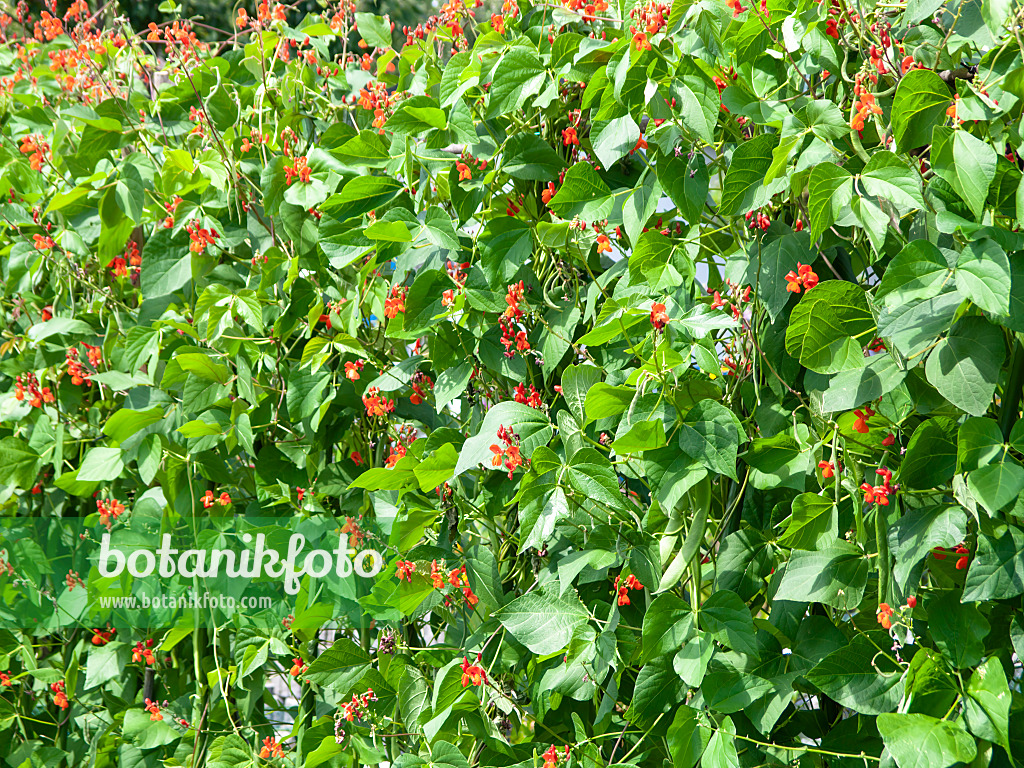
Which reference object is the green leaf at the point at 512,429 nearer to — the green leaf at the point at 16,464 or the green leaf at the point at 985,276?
the green leaf at the point at 985,276

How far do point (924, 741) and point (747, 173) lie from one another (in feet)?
2.52

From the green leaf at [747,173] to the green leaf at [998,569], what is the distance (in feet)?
1.73

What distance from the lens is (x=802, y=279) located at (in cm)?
115

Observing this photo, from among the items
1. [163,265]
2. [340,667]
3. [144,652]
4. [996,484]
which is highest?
[996,484]

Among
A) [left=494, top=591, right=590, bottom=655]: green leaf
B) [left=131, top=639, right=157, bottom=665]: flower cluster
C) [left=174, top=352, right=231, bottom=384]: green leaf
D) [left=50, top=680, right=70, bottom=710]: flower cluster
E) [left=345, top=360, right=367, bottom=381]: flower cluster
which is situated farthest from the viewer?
[left=50, top=680, right=70, bottom=710]: flower cluster

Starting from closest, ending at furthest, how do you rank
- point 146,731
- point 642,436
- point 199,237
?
1. point 642,436
2. point 199,237
3. point 146,731

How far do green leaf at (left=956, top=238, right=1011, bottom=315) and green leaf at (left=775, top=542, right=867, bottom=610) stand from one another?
1.21ft

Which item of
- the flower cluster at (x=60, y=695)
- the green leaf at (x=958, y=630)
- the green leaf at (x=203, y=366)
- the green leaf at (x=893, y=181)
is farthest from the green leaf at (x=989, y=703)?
the flower cluster at (x=60, y=695)

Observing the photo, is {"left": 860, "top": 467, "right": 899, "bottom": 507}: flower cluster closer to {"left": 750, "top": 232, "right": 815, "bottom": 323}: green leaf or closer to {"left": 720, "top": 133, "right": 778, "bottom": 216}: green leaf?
{"left": 750, "top": 232, "right": 815, "bottom": 323}: green leaf

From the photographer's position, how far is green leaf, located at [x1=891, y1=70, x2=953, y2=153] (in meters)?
1.04

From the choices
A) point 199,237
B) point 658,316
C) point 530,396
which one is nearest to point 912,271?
point 658,316

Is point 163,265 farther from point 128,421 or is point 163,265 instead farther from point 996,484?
point 996,484

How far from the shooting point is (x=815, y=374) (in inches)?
47.3

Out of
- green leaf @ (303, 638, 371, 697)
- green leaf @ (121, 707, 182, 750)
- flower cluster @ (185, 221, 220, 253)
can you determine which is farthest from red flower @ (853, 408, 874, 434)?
green leaf @ (121, 707, 182, 750)
